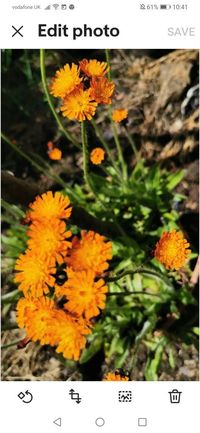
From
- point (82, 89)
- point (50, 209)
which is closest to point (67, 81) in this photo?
point (82, 89)

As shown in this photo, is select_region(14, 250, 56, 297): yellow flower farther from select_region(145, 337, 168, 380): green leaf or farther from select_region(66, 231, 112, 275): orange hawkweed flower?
select_region(145, 337, 168, 380): green leaf

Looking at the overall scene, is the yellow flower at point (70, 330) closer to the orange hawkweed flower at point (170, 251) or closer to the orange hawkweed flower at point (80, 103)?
the orange hawkweed flower at point (170, 251)

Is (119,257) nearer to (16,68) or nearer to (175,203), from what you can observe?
(175,203)
